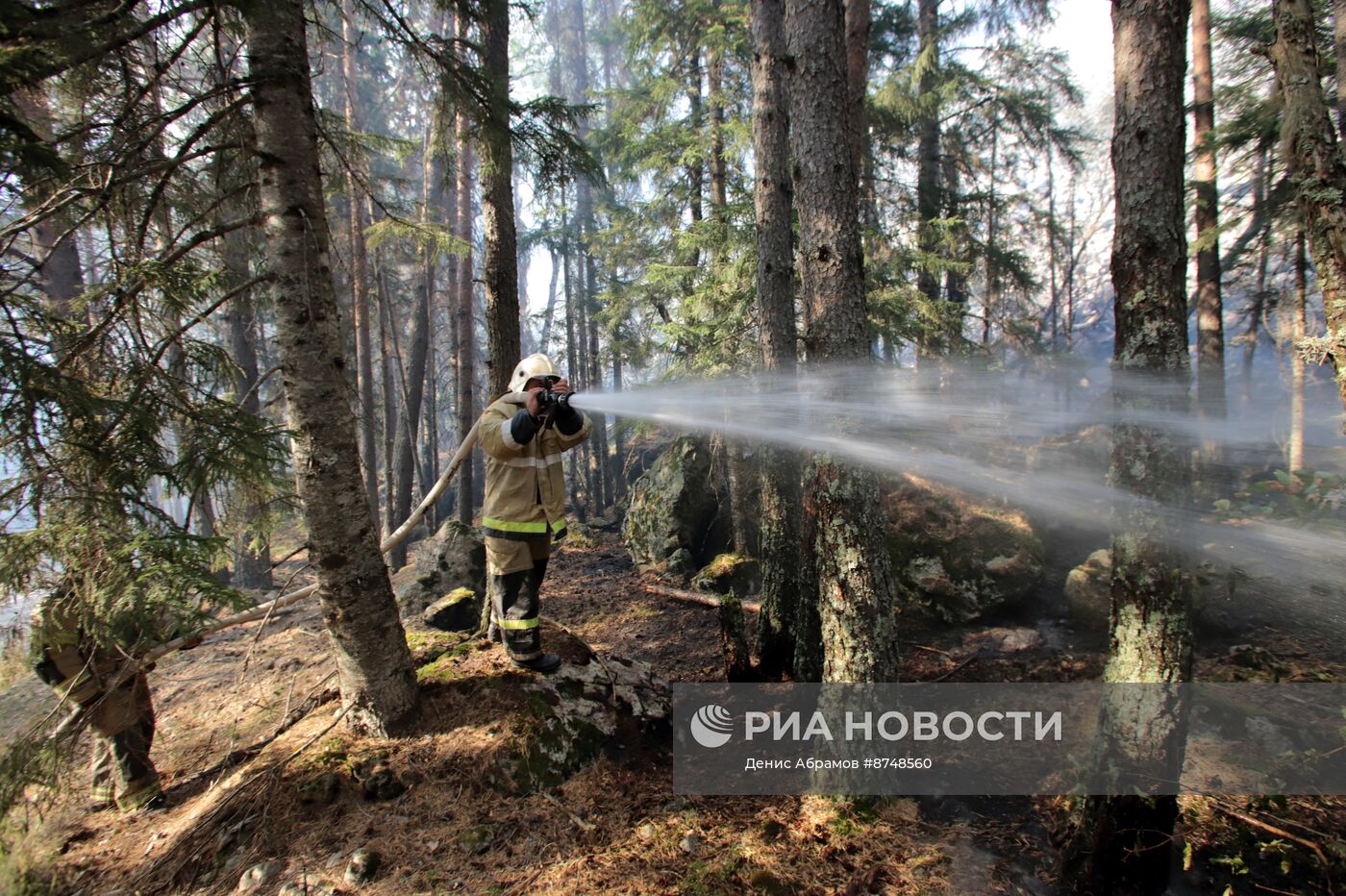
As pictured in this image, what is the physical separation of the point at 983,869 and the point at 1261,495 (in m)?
9.75

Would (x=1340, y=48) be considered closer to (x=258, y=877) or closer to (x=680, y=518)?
(x=680, y=518)

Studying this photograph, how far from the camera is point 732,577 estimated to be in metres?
9.82

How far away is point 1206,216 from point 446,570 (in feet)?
46.9

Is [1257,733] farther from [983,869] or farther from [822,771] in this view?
[822,771]

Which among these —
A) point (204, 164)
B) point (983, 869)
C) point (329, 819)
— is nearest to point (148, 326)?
point (204, 164)

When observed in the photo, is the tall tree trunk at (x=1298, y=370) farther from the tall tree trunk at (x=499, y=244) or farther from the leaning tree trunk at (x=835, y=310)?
the tall tree trunk at (x=499, y=244)

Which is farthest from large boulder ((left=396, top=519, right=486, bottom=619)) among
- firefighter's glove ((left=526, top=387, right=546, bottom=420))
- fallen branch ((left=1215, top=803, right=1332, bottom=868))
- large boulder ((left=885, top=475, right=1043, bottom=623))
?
fallen branch ((left=1215, top=803, right=1332, bottom=868))

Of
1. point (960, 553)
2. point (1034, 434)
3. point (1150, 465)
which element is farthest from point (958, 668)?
point (1034, 434)

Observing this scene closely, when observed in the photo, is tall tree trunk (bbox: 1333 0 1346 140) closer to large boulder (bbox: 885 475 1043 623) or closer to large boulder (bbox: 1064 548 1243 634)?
large boulder (bbox: 1064 548 1243 634)

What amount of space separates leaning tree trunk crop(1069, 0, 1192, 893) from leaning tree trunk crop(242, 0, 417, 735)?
4.60 m

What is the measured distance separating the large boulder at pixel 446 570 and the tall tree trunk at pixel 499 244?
146 inches

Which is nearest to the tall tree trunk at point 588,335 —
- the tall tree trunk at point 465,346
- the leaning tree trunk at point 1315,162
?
the tall tree trunk at point 465,346

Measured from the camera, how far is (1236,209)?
33.3 ft

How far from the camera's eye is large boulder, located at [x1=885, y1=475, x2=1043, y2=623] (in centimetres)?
796
